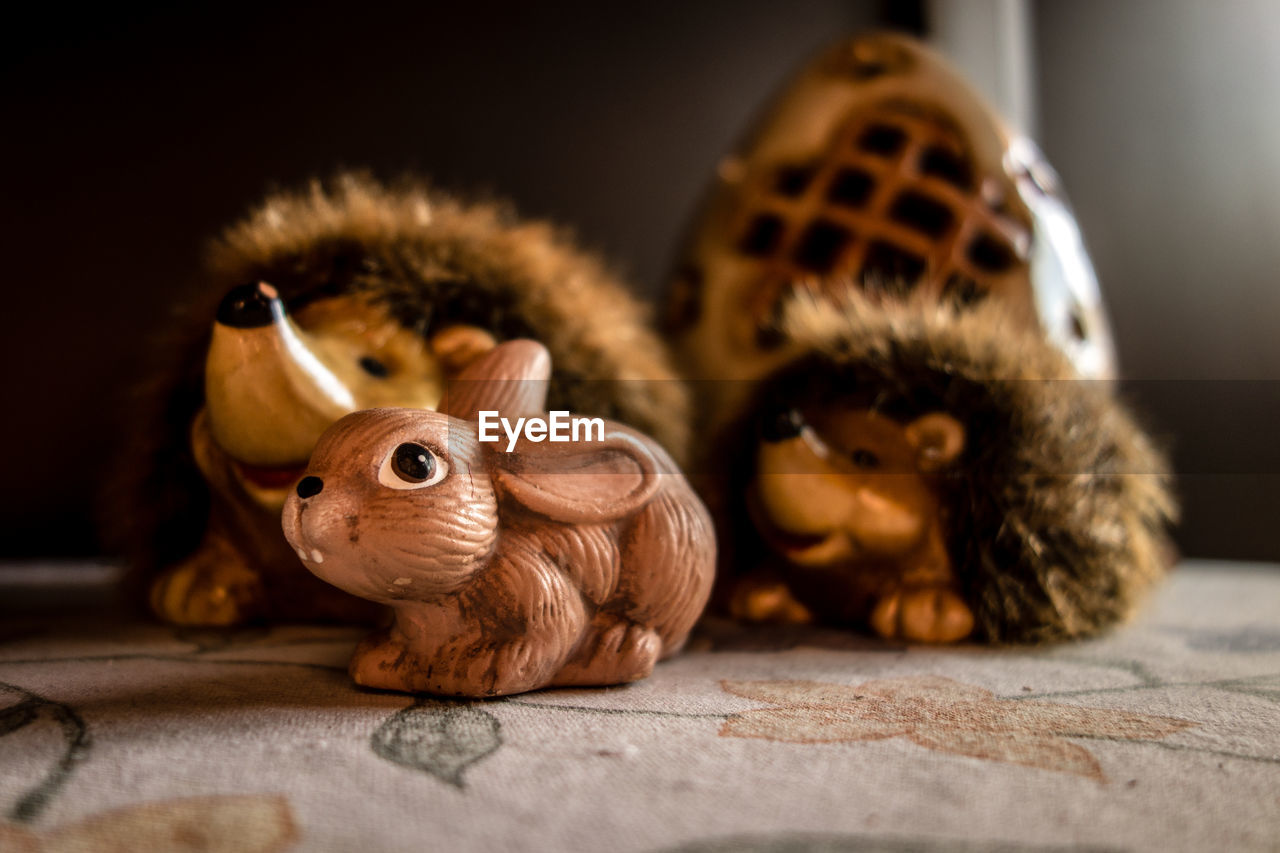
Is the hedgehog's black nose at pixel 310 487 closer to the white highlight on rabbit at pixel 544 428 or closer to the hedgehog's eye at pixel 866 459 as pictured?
the white highlight on rabbit at pixel 544 428

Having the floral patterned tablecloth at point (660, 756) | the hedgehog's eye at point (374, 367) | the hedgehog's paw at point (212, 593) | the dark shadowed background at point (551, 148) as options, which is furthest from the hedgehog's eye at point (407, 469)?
the dark shadowed background at point (551, 148)

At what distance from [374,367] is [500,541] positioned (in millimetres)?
248

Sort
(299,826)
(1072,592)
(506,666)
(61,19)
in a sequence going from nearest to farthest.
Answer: (299,826) → (506,666) → (1072,592) → (61,19)

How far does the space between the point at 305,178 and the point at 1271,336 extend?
131 centimetres

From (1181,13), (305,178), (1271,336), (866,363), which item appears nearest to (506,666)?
(866,363)

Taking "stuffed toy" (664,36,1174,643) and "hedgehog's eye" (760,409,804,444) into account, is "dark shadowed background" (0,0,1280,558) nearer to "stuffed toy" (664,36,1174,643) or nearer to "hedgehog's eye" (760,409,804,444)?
"stuffed toy" (664,36,1174,643)

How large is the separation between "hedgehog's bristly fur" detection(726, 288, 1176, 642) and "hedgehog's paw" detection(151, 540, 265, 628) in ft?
1.38

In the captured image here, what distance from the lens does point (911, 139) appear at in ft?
3.27

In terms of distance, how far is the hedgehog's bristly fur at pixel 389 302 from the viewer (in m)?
0.74

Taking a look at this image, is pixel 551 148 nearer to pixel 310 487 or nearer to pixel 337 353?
pixel 337 353

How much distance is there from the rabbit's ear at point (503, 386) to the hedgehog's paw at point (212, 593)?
11.3 inches

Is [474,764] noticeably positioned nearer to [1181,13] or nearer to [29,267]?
[29,267]

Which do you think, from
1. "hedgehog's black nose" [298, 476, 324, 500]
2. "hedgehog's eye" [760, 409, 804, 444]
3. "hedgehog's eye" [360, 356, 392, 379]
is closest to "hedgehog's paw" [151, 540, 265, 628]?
"hedgehog's eye" [360, 356, 392, 379]

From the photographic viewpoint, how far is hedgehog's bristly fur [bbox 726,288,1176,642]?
70cm
